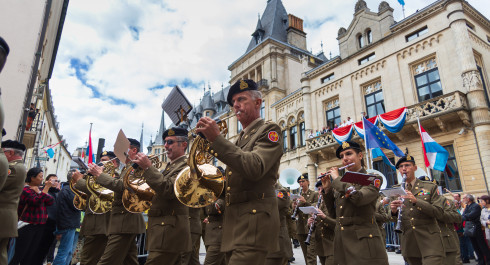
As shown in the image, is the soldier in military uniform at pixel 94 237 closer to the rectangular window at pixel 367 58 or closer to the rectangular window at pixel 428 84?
the rectangular window at pixel 428 84

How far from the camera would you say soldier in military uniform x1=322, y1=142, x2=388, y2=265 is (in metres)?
3.93

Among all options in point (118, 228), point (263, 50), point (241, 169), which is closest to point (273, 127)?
point (241, 169)

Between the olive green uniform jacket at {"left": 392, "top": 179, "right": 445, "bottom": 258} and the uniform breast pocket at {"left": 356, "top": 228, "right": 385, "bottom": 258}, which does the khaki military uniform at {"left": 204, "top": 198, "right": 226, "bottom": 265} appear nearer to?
the uniform breast pocket at {"left": 356, "top": 228, "right": 385, "bottom": 258}

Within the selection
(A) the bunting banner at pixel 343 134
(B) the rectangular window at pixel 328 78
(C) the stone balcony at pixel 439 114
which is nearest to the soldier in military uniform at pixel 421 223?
(C) the stone balcony at pixel 439 114

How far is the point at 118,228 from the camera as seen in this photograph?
189 inches

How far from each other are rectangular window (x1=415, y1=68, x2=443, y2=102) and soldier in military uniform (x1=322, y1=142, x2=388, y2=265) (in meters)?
15.5

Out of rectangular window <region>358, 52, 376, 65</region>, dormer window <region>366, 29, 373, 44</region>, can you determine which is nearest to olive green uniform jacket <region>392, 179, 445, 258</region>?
rectangular window <region>358, 52, 376, 65</region>

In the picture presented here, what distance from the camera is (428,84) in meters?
17.4

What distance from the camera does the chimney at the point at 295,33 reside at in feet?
107

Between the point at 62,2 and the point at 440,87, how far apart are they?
2266cm

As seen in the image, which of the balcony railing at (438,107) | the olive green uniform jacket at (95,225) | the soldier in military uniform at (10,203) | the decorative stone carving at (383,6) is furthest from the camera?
the decorative stone carving at (383,6)

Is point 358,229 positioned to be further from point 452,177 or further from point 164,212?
point 452,177

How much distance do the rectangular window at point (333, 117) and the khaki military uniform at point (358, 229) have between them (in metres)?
18.1

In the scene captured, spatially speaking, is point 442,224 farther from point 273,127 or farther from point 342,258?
point 273,127
